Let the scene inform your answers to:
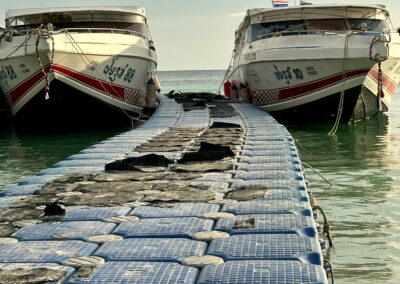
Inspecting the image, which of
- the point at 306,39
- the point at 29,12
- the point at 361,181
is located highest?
the point at 29,12

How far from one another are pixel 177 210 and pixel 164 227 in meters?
0.46

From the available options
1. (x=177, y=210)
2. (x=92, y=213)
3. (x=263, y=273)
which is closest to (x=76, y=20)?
(x=92, y=213)

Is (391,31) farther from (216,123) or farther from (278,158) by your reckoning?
(278,158)

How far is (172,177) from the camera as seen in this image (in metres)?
5.71

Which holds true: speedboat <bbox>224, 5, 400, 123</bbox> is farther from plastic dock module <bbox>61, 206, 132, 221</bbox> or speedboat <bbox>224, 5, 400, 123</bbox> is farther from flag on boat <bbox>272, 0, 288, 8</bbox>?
plastic dock module <bbox>61, 206, 132, 221</bbox>

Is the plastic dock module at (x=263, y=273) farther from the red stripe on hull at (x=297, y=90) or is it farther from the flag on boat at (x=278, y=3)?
the flag on boat at (x=278, y=3)

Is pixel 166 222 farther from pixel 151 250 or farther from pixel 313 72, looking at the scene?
pixel 313 72

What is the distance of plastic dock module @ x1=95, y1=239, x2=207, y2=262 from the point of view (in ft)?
10.9

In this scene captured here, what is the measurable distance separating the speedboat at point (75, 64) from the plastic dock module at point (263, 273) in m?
10.8

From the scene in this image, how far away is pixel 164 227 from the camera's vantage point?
3900 millimetres

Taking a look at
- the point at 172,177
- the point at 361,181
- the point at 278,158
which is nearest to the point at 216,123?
the point at 361,181

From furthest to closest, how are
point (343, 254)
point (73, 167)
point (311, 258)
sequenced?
point (73, 167) → point (343, 254) → point (311, 258)

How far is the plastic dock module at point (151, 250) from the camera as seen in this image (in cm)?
332

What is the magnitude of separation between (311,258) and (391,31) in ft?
44.5
